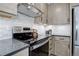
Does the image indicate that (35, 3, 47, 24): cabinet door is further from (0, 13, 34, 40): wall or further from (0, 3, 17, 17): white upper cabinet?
(0, 3, 17, 17): white upper cabinet

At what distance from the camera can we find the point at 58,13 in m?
1.20

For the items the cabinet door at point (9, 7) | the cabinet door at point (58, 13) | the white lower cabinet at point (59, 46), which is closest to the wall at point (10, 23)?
the cabinet door at point (9, 7)

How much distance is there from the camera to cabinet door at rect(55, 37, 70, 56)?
120cm

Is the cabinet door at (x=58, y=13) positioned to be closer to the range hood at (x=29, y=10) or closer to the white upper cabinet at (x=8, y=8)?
the range hood at (x=29, y=10)

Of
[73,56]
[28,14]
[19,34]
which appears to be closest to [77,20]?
[73,56]

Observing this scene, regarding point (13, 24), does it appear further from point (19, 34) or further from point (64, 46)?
point (64, 46)

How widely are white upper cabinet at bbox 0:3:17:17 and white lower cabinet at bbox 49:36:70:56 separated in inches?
21.9

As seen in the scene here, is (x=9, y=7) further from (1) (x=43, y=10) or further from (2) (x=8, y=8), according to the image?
(1) (x=43, y=10)

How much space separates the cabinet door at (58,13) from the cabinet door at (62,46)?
194 mm

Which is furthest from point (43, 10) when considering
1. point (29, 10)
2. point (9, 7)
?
point (9, 7)

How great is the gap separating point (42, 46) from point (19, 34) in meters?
0.32

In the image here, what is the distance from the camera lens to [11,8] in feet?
4.03

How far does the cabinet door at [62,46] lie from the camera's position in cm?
120

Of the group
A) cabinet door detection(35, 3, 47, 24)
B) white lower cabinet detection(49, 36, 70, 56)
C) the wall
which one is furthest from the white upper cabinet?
white lower cabinet detection(49, 36, 70, 56)
